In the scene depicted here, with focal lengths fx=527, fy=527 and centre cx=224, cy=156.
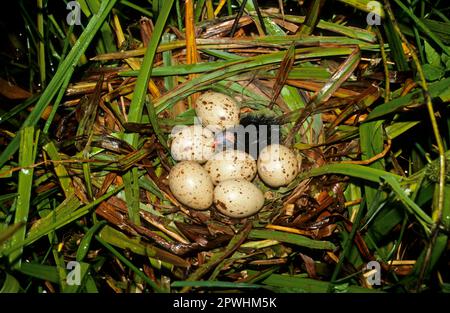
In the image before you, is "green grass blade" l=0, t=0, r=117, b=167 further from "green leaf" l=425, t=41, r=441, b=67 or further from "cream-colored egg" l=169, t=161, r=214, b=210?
"green leaf" l=425, t=41, r=441, b=67

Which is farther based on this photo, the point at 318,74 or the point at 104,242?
the point at 318,74

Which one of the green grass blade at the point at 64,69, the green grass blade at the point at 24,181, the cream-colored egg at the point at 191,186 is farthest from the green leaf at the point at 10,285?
the cream-colored egg at the point at 191,186

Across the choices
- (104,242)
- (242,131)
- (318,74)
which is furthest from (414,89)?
(104,242)

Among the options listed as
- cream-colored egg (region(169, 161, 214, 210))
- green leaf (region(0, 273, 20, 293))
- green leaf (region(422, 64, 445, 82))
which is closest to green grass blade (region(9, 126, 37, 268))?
green leaf (region(0, 273, 20, 293))
